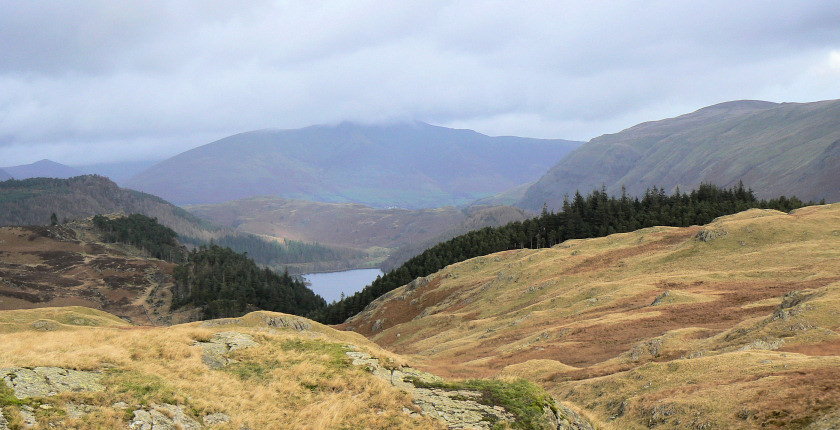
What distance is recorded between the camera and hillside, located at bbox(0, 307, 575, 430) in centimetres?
1602

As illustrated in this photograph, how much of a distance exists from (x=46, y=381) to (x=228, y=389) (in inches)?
236

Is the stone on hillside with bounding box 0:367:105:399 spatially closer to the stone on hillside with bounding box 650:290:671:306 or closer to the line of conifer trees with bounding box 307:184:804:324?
the stone on hillside with bounding box 650:290:671:306

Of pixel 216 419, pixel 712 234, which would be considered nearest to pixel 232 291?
pixel 712 234

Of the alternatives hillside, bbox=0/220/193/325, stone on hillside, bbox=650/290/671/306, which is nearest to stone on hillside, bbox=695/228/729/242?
stone on hillside, bbox=650/290/671/306

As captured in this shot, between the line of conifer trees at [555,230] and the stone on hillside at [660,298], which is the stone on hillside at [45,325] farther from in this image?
the line of conifer trees at [555,230]

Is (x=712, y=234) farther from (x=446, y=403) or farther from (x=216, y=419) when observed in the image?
(x=216, y=419)

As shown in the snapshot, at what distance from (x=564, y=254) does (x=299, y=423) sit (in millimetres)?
77454

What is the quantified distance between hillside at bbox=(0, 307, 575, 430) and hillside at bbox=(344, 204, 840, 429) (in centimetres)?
656

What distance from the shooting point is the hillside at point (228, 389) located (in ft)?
52.5

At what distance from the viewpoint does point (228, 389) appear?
63.9ft

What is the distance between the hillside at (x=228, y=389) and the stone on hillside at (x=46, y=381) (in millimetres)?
34

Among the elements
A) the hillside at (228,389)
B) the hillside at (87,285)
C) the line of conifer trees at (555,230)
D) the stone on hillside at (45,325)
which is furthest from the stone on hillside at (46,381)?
the hillside at (87,285)

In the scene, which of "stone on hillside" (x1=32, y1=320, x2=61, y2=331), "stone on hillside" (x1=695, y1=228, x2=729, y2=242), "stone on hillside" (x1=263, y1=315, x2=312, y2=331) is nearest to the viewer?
"stone on hillside" (x1=32, y1=320, x2=61, y2=331)

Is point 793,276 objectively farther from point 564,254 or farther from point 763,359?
point 564,254
